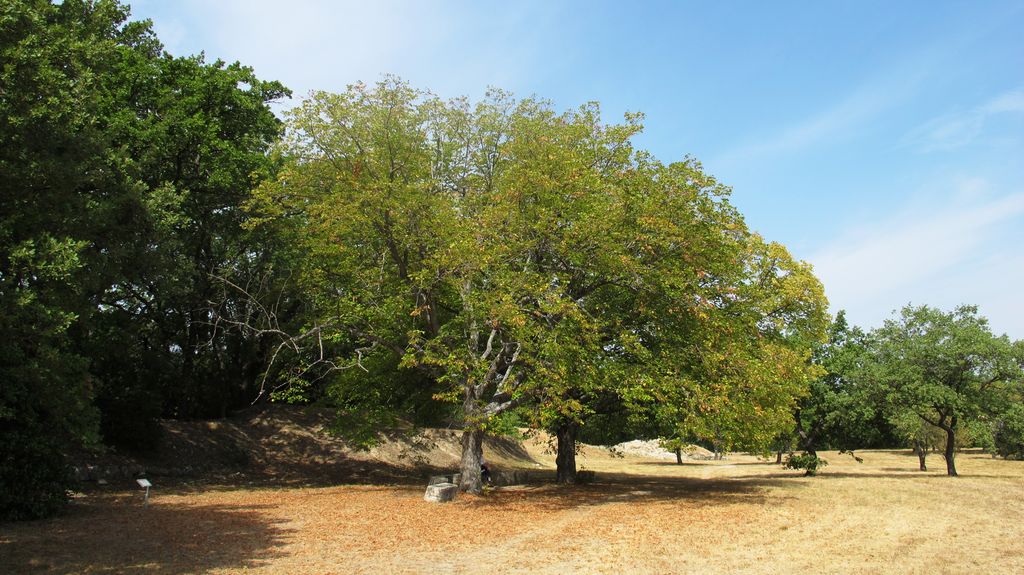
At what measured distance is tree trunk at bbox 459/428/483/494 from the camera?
18.8 m

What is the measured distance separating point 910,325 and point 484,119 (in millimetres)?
23976

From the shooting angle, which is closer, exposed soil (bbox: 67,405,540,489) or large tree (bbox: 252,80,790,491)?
large tree (bbox: 252,80,790,491)

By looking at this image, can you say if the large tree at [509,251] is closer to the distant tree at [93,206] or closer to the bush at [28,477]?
the distant tree at [93,206]

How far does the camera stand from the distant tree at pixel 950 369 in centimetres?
2772

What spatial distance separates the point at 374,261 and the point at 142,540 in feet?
35.9

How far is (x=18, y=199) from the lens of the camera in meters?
13.0

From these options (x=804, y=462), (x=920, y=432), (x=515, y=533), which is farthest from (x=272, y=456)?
(x=920, y=432)

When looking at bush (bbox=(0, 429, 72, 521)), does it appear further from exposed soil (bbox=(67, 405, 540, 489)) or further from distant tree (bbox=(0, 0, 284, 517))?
exposed soil (bbox=(67, 405, 540, 489))

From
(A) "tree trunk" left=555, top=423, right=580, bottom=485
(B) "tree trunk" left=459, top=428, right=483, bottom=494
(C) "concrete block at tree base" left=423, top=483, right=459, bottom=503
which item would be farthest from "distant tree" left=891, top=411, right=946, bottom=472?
(C) "concrete block at tree base" left=423, top=483, right=459, bottom=503

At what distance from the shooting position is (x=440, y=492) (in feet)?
57.1

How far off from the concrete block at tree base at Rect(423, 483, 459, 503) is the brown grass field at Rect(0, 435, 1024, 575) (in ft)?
1.46

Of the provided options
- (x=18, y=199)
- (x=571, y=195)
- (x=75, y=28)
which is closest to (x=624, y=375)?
(x=571, y=195)

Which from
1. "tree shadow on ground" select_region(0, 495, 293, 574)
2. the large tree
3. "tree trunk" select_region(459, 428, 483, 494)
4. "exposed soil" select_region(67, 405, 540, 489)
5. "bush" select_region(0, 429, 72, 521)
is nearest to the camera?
"tree shadow on ground" select_region(0, 495, 293, 574)

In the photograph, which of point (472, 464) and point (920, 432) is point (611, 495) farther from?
point (920, 432)
